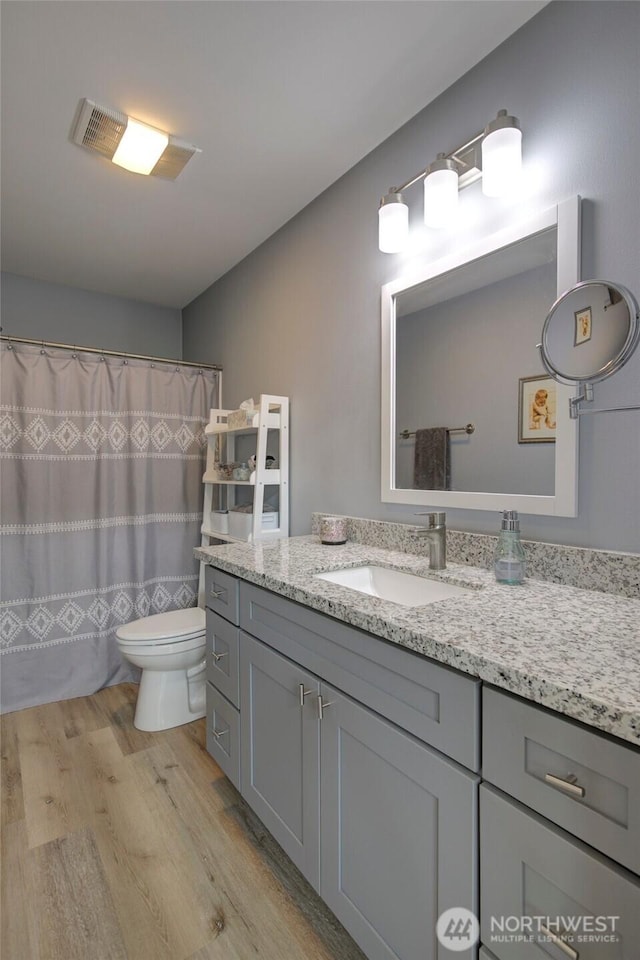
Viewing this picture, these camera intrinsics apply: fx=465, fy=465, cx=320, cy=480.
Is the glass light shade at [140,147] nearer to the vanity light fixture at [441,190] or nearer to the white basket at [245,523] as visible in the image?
the vanity light fixture at [441,190]

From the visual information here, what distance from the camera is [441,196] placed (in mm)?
1373

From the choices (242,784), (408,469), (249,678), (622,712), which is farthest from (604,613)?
(242,784)

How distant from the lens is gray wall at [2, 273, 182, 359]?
288 cm

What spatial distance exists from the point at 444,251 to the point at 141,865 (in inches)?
81.6

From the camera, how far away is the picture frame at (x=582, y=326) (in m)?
1.06

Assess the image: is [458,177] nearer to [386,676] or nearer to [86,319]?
[386,676]

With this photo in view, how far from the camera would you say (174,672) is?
6.95 feet

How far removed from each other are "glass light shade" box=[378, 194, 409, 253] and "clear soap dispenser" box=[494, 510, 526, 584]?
97 centimetres

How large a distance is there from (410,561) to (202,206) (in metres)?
1.83

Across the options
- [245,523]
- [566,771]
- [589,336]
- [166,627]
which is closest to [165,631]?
[166,627]

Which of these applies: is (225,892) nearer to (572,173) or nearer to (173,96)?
(572,173)

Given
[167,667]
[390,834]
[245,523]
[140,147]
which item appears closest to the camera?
[390,834]

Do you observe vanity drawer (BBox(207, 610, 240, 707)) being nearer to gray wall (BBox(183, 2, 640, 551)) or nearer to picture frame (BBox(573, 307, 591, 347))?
gray wall (BBox(183, 2, 640, 551))

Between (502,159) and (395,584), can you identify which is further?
(395,584)
